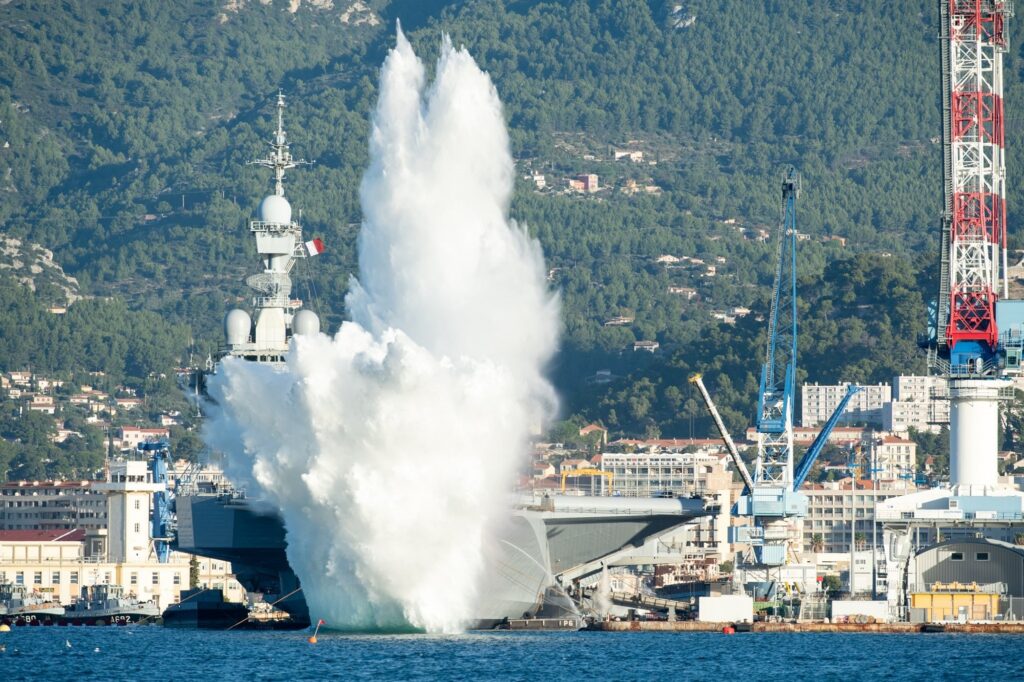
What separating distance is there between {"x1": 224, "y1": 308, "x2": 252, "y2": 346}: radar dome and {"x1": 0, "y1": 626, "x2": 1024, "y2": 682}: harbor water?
17.2 m

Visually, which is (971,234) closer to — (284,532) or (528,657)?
(284,532)

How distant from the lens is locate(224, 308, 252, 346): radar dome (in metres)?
113

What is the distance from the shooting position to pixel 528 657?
8225 cm

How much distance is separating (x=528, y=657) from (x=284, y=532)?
20.4 metres

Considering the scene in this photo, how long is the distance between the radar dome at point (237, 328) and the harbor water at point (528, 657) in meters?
17.2

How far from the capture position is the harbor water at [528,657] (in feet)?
251

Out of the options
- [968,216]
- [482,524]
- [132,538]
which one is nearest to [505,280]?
[482,524]

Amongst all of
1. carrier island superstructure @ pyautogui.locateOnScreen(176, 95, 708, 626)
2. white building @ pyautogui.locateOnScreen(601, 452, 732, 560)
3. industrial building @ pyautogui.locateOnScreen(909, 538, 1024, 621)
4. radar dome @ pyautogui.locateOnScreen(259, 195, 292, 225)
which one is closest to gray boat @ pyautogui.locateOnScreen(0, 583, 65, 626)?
carrier island superstructure @ pyautogui.locateOnScreen(176, 95, 708, 626)

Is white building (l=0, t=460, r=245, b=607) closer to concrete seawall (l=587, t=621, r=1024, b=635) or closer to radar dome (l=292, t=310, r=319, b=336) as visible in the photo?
radar dome (l=292, t=310, r=319, b=336)

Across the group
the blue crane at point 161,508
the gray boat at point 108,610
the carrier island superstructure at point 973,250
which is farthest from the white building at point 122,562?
the carrier island superstructure at point 973,250

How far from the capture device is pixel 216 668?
261ft

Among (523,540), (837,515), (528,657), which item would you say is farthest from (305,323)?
(837,515)

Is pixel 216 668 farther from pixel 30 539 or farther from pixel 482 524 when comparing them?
pixel 30 539

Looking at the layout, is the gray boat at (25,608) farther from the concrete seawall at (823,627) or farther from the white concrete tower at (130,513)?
the concrete seawall at (823,627)
